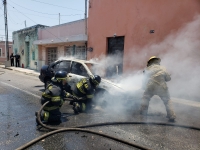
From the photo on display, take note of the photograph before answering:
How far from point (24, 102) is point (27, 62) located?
17.8 meters

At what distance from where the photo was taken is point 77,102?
→ 16.2 feet

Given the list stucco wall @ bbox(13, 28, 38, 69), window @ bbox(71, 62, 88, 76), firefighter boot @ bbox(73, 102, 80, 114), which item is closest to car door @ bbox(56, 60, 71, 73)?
window @ bbox(71, 62, 88, 76)

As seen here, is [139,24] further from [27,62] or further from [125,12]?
[27,62]

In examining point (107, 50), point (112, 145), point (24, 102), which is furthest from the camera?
point (107, 50)

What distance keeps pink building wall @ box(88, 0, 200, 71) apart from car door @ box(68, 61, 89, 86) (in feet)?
13.5

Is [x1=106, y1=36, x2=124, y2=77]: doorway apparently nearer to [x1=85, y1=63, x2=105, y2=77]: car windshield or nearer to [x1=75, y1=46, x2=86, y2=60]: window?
[x1=75, y1=46, x2=86, y2=60]: window

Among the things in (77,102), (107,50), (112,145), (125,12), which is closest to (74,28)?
(107,50)

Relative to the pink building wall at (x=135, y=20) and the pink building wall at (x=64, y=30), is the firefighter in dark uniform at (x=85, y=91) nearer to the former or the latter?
the pink building wall at (x=135, y=20)

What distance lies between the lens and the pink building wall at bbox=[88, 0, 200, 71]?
761cm

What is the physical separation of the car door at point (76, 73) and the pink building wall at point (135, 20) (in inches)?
161

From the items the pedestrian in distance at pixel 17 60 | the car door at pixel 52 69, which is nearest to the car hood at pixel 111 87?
the car door at pixel 52 69

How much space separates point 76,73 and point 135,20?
513cm

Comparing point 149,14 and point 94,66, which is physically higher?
→ point 149,14

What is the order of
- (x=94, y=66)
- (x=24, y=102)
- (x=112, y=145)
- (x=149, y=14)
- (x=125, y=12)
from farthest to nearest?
(x=125, y=12)
(x=149, y=14)
(x=94, y=66)
(x=24, y=102)
(x=112, y=145)
